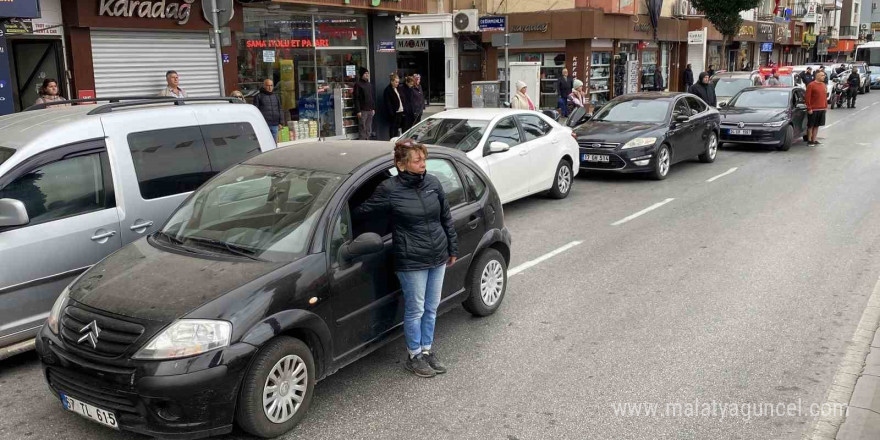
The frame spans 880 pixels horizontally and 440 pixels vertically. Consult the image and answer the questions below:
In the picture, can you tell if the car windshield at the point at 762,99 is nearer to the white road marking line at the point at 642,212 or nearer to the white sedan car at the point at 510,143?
the white road marking line at the point at 642,212

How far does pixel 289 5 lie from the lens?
16234 mm

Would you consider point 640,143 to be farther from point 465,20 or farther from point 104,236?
point 465,20

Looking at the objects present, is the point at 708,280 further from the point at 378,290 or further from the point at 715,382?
the point at 378,290

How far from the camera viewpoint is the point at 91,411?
4133mm

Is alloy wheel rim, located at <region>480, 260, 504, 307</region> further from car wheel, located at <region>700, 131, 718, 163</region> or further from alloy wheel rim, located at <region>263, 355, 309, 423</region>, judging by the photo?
car wheel, located at <region>700, 131, 718, 163</region>

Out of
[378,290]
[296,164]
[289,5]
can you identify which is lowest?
[378,290]

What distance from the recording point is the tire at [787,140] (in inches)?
685

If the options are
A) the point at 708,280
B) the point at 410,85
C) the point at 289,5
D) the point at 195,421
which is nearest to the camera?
the point at 195,421

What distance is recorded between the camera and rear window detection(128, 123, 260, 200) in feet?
20.1

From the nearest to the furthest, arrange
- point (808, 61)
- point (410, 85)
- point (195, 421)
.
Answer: point (195, 421) → point (410, 85) → point (808, 61)

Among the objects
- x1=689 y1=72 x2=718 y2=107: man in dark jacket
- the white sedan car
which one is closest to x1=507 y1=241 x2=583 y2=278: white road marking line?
the white sedan car

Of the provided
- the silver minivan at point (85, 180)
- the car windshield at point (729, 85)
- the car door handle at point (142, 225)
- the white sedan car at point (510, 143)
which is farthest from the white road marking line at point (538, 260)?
the car windshield at point (729, 85)

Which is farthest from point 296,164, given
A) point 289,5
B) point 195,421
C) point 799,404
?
point 289,5

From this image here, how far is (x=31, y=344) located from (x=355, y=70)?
14430 mm
